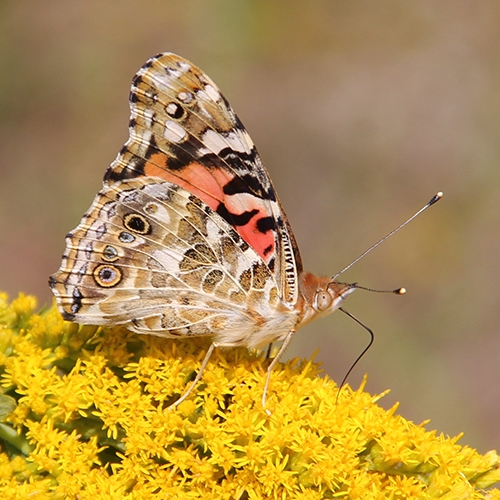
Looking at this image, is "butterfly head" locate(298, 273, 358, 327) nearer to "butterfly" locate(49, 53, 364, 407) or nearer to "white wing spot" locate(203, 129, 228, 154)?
"butterfly" locate(49, 53, 364, 407)

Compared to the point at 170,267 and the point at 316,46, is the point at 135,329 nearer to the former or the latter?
the point at 170,267

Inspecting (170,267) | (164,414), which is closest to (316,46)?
(170,267)

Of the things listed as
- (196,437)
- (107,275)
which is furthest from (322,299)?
(107,275)

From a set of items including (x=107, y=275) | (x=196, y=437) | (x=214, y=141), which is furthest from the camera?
(x=214, y=141)

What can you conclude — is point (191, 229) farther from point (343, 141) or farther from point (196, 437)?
point (343, 141)

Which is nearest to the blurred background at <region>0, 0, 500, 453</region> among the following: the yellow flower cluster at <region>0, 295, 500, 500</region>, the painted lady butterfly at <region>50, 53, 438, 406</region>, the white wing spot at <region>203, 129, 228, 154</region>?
the painted lady butterfly at <region>50, 53, 438, 406</region>

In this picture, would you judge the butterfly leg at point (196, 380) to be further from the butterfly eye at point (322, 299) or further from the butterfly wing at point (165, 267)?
the butterfly eye at point (322, 299)
